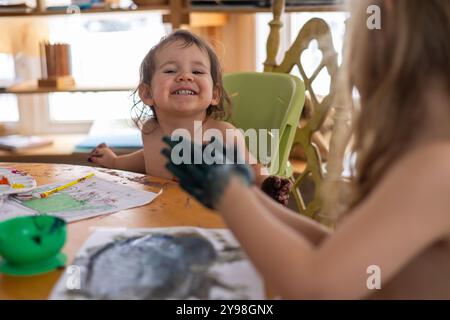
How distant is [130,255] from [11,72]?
92.5 inches

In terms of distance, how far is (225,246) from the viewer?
83cm

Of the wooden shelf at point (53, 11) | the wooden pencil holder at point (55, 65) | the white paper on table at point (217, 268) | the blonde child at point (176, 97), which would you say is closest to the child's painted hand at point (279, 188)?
the blonde child at point (176, 97)

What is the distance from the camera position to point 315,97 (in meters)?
1.96

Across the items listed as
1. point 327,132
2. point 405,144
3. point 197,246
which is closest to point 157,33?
point 327,132

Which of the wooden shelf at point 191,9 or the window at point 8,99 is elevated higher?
the wooden shelf at point 191,9

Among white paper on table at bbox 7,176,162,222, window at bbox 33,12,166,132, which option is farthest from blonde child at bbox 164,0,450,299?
window at bbox 33,12,166,132

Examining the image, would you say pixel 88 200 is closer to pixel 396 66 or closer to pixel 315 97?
pixel 396 66

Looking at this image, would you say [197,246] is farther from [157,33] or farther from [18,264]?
[157,33]

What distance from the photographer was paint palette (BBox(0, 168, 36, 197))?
3.65ft

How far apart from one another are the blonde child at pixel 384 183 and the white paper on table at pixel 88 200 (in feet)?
1.17

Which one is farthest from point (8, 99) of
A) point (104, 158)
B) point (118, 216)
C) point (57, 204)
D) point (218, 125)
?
point (118, 216)

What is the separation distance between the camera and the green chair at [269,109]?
4.96 ft

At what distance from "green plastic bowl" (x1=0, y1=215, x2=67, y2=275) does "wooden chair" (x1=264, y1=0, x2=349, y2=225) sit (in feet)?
3.64

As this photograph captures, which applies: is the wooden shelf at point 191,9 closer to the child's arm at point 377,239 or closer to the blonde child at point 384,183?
the blonde child at point 384,183
